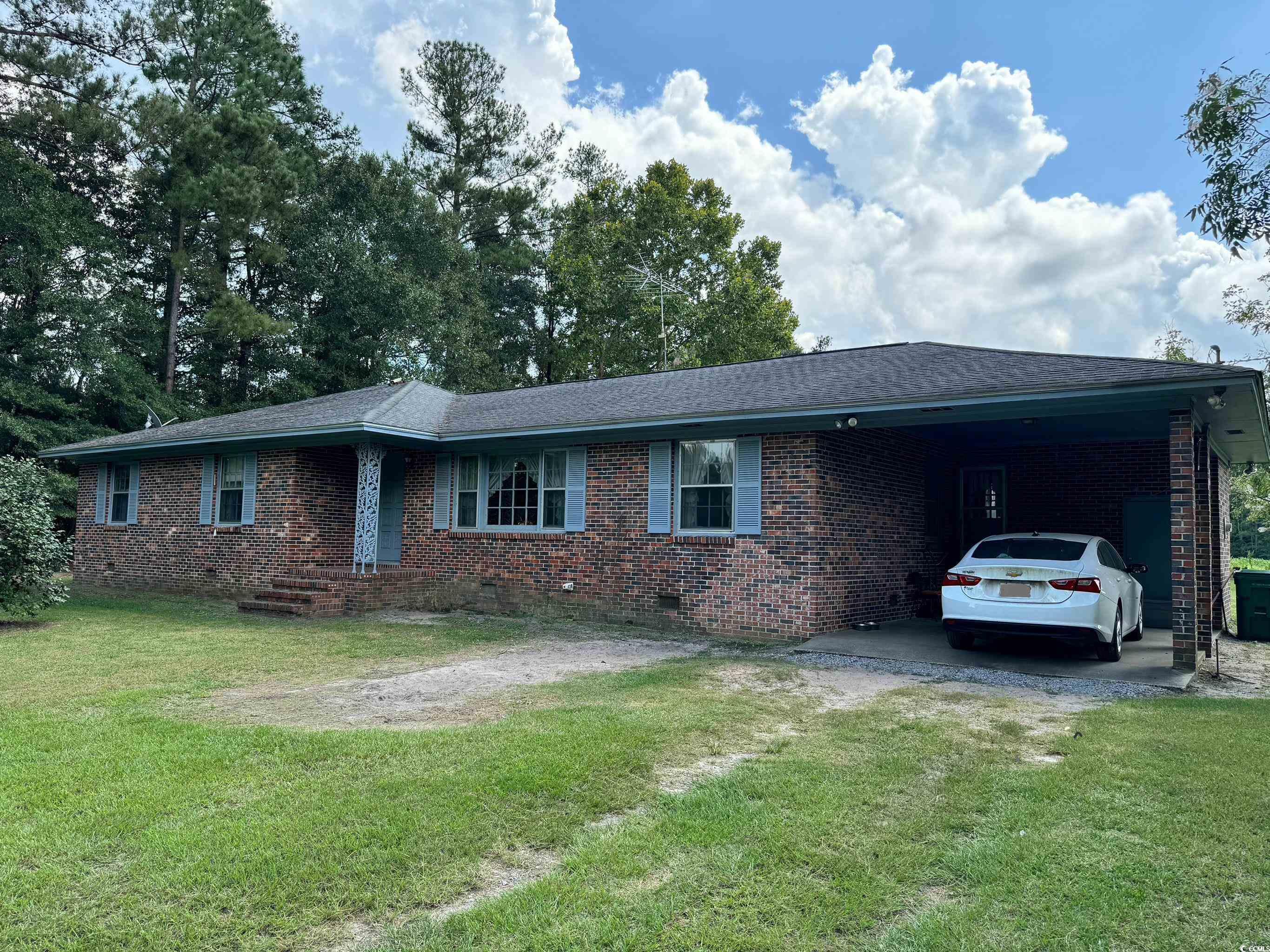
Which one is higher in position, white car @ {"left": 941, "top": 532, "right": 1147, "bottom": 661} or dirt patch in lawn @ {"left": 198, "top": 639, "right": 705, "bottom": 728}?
white car @ {"left": 941, "top": 532, "right": 1147, "bottom": 661}

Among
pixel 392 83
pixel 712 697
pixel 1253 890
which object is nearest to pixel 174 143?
pixel 392 83

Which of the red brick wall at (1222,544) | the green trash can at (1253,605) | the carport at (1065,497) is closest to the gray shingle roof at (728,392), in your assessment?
the carport at (1065,497)

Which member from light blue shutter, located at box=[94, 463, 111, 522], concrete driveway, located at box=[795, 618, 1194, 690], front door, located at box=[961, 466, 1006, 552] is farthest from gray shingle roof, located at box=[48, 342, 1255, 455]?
concrete driveway, located at box=[795, 618, 1194, 690]

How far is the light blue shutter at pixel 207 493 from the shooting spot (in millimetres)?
15750

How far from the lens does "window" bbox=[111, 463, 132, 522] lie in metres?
17.7

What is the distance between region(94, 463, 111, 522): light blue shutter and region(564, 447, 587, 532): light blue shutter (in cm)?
1212

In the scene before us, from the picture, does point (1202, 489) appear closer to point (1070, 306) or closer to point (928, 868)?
point (928, 868)

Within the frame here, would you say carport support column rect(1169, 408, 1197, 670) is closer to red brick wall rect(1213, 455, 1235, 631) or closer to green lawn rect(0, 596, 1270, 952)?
green lawn rect(0, 596, 1270, 952)

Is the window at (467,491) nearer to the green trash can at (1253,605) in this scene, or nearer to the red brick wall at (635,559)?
the red brick wall at (635,559)

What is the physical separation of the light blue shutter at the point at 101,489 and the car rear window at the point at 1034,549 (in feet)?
60.4

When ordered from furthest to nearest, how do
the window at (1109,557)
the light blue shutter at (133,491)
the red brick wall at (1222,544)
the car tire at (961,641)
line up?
the light blue shutter at (133,491), the red brick wall at (1222,544), the car tire at (961,641), the window at (1109,557)

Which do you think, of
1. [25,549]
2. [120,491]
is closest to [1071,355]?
[25,549]

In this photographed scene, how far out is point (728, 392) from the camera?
12.1m

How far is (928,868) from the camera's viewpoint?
3445mm
